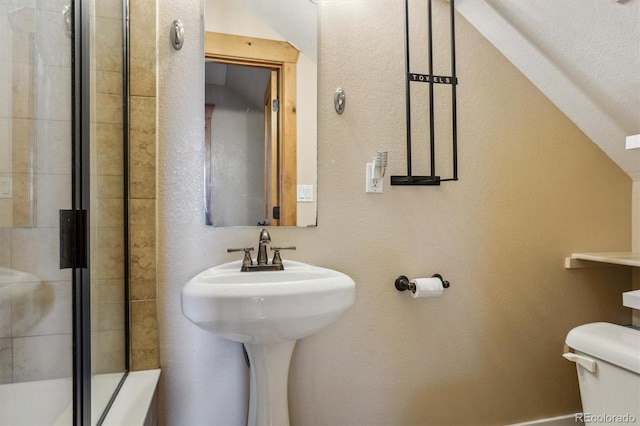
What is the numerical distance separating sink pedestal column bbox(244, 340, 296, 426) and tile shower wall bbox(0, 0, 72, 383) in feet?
1.69

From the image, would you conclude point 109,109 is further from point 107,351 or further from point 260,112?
point 107,351


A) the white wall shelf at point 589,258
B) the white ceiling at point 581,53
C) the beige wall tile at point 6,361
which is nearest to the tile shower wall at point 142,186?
the beige wall tile at point 6,361

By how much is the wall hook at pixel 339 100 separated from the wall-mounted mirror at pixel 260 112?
87mm

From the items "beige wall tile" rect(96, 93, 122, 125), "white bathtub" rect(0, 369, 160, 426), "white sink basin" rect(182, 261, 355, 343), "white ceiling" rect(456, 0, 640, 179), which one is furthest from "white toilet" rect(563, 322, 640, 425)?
"beige wall tile" rect(96, 93, 122, 125)

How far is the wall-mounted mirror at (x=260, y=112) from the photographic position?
50.5 inches

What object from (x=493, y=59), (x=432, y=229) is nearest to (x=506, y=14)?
(x=493, y=59)

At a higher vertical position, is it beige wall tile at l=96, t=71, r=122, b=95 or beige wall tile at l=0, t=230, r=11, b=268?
beige wall tile at l=96, t=71, r=122, b=95

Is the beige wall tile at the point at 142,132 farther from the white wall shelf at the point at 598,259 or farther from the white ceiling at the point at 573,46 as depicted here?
the white wall shelf at the point at 598,259

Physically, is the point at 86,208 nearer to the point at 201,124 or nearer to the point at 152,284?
the point at 152,284

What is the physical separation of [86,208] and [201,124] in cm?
51

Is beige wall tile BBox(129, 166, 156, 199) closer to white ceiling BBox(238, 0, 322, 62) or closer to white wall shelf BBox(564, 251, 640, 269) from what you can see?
white ceiling BBox(238, 0, 322, 62)

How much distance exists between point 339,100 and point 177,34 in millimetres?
643

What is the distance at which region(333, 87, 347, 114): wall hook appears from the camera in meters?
1.40

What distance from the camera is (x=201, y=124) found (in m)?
1.28
